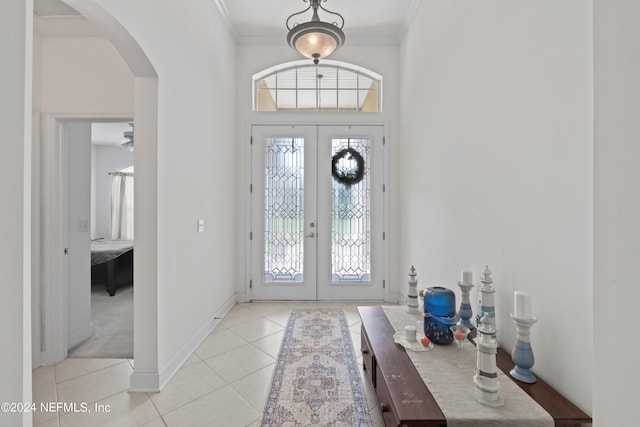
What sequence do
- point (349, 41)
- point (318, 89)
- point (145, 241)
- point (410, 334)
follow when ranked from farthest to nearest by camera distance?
point (318, 89)
point (349, 41)
point (145, 241)
point (410, 334)

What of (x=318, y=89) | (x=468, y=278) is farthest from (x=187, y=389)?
(x=318, y=89)

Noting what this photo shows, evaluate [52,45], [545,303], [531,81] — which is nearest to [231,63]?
[52,45]

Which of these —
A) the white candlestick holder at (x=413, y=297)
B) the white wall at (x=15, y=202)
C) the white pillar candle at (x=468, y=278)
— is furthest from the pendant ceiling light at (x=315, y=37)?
the white pillar candle at (x=468, y=278)

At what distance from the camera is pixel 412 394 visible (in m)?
1.27

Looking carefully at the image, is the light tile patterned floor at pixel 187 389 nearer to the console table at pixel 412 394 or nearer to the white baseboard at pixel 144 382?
the white baseboard at pixel 144 382

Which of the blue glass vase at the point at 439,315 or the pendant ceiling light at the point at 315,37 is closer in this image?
the blue glass vase at the point at 439,315

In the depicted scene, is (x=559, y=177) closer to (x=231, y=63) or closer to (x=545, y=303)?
(x=545, y=303)

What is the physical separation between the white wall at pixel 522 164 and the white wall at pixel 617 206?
0.79 m

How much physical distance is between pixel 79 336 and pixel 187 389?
5.16 feet

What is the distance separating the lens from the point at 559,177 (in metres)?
1.29

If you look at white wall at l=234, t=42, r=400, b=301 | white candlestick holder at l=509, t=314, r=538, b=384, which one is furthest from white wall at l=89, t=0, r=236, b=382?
white candlestick holder at l=509, t=314, r=538, b=384

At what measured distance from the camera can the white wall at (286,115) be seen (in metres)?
4.01

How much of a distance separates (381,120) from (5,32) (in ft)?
11.8

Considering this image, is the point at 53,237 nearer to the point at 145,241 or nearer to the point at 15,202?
the point at 145,241
